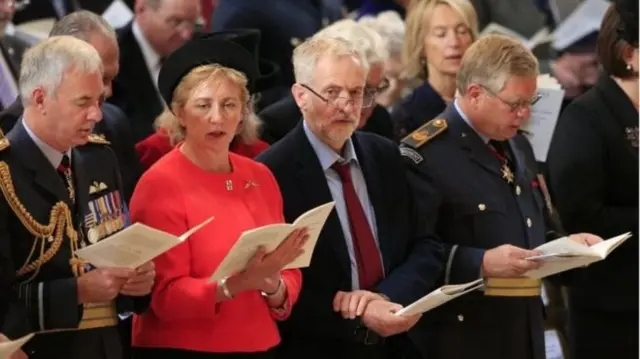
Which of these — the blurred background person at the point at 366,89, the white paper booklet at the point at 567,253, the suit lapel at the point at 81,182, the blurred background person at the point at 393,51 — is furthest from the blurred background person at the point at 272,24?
the suit lapel at the point at 81,182

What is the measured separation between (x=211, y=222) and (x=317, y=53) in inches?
27.9

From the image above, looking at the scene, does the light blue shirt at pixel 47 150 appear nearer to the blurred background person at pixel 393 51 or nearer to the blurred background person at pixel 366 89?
the blurred background person at pixel 366 89

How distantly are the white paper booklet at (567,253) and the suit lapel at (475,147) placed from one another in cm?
35

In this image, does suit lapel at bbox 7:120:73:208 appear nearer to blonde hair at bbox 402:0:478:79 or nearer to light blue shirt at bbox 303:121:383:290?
light blue shirt at bbox 303:121:383:290

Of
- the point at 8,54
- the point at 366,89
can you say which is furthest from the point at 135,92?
the point at 366,89

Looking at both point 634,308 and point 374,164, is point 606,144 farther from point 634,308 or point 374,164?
point 374,164

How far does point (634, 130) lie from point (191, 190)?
198 cm

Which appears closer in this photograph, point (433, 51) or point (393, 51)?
point (433, 51)

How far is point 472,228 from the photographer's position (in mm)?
4594

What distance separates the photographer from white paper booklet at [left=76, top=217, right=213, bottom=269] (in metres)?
3.50

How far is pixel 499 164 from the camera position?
184 inches

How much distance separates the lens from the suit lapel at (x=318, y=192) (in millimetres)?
4242

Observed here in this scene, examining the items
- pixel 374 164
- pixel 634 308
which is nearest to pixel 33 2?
pixel 374 164

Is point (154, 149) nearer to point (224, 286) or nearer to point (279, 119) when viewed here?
point (279, 119)
